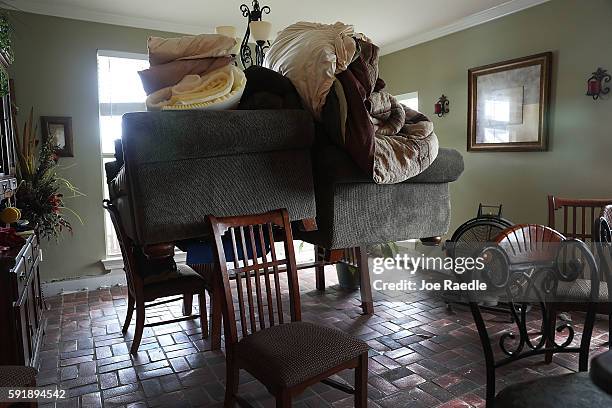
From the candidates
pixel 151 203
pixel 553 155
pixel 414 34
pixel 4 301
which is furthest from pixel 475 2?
pixel 4 301

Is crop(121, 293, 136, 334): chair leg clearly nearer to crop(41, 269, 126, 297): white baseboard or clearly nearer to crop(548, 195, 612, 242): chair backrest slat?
crop(41, 269, 126, 297): white baseboard

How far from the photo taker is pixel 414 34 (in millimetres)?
5035

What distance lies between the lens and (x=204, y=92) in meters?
1.60

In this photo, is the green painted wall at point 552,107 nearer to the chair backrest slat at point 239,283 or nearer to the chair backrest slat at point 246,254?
the chair backrest slat at point 246,254

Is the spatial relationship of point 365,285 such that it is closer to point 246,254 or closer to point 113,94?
point 246,254

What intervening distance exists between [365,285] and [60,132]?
10.8ft

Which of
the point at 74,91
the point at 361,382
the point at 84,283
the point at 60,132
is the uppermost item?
the point at 74,91

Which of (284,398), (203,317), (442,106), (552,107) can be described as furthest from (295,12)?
(284,398)

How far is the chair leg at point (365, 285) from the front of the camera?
3.84m

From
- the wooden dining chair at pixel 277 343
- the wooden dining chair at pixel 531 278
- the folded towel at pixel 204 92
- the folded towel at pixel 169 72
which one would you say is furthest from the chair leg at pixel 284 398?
the folded towel at pixel 169 72

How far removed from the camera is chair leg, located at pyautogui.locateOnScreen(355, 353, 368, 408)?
6.31 ft

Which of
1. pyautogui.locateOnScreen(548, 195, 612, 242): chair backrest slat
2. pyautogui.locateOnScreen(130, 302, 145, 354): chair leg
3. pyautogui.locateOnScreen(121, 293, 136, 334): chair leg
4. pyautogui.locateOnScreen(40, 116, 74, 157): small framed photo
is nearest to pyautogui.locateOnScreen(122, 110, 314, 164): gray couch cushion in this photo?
pyautogui.locateOnScreen(130, 302, 145, 354): chair leg

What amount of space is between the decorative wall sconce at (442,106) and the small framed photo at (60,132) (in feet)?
12.5

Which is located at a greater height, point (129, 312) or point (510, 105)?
point (510, 105)
